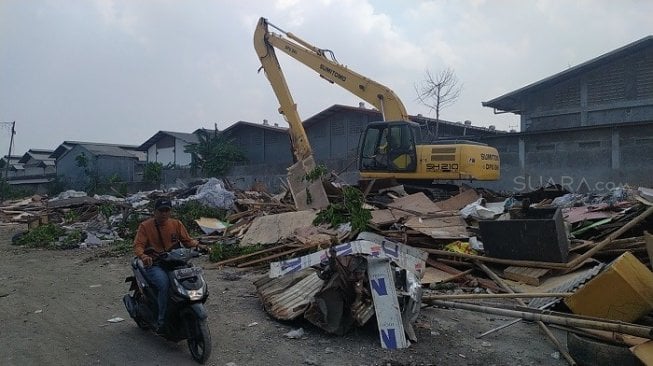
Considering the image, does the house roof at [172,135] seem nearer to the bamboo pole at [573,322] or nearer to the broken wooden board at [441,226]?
the broken wooden board at [441,226]

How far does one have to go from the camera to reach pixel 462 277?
24.2 feet

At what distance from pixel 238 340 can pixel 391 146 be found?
8.85 meters

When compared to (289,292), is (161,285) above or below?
above

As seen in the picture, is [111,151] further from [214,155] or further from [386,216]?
[386,216]

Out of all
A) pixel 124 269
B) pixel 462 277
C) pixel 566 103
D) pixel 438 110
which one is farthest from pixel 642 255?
pixel 438 110

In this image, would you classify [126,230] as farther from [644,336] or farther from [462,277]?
[644,336]

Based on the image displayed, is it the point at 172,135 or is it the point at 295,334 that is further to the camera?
the point at 172,135

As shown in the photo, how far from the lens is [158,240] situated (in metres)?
5.28

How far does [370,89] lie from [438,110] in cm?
1426

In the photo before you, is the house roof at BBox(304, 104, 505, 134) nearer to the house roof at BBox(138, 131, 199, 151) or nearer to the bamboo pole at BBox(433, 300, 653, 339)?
the house roof at BBox(138, 131, 199, 151)

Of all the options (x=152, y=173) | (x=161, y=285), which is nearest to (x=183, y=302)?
(x=161, y=285)

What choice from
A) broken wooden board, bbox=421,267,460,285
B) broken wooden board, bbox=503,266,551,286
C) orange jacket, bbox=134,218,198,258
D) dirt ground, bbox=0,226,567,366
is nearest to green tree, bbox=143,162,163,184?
dirt ground, bbox=0,226,567,366

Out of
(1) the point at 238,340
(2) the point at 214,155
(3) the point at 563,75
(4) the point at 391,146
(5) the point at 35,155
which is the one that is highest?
(3) the point at 563,75

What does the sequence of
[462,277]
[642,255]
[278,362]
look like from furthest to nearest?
1. [462,277]
2. [642,255]
3. [278,362]
